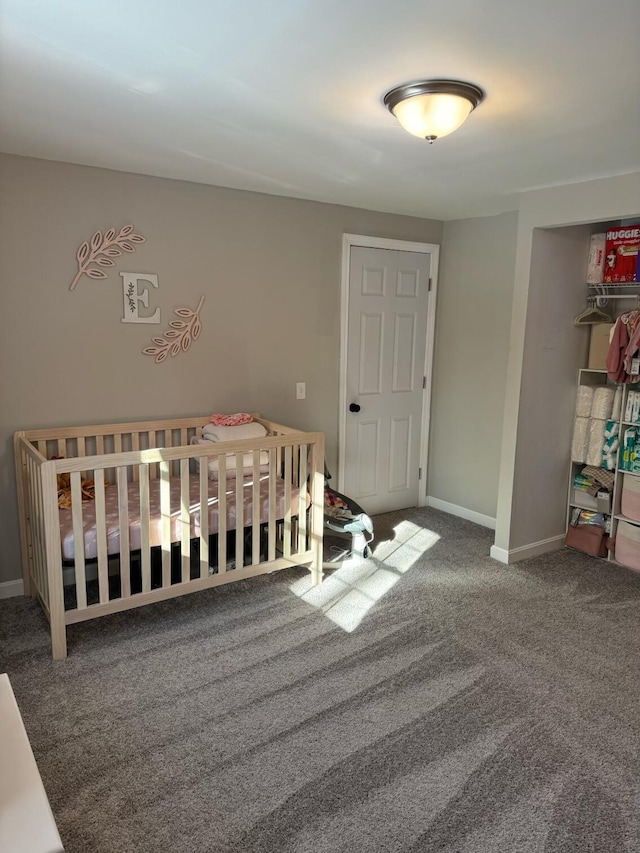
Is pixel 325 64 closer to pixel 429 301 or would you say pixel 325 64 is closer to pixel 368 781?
pixel 368 781

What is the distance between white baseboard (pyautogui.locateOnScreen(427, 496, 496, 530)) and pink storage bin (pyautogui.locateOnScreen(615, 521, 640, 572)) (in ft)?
2.84

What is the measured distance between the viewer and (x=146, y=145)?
2.70 metres

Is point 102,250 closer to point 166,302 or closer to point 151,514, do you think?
point 166,302

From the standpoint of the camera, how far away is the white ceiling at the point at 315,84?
154 centimetres

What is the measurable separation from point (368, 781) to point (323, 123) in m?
2.40

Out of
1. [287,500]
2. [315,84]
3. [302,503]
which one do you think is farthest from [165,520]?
[315,84]

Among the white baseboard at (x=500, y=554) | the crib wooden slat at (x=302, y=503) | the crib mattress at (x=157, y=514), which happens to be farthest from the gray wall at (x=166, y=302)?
the white baseboard at (x=500, y=554)

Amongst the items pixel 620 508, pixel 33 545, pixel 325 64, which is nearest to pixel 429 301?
pixel 620 508

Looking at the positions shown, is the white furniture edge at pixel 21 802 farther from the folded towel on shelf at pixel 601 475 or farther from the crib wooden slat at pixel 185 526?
the folded towel on shelf at pixel 601 475

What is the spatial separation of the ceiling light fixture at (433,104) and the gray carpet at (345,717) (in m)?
2.16

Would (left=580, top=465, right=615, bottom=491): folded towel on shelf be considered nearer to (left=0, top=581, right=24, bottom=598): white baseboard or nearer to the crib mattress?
the crib mattress

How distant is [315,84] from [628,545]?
3164 mm

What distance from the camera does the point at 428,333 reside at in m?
4.64

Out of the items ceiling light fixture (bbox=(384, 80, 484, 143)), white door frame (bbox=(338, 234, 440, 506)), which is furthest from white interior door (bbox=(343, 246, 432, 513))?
ceiling light fixture (bbox=(384, 80, 484, 143))
